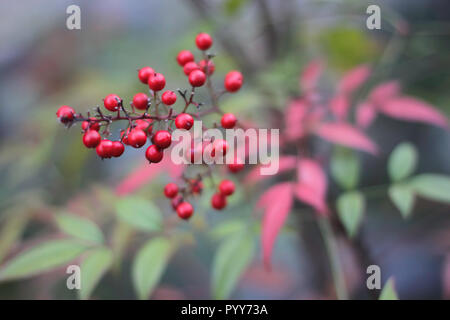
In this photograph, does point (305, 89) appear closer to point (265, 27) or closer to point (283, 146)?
point (283, 146)

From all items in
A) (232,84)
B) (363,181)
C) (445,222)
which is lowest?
(445,222)

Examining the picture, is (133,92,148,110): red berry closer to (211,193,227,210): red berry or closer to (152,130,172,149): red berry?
(152,130,172,149): red berry

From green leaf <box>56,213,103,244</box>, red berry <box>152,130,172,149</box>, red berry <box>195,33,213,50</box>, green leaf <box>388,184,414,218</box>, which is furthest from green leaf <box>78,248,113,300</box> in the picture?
green leaf <box>388,184,414,218</box>

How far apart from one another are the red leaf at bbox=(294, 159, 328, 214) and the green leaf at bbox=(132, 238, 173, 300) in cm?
25

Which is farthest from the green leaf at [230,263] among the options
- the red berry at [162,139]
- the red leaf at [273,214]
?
the red berry at [162,139]

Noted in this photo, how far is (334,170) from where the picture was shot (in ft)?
2.51

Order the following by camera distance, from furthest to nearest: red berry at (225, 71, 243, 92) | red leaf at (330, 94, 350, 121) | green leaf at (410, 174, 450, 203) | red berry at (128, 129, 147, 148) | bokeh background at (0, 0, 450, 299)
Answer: bokeh background at (0, 0, 450, 299), red leaf at (330, 94, 350, 121), green leaf at (410, 174, 450, 203), red berry at (225, 71, 243, 92), red berry at (128, 129, 147, 148)

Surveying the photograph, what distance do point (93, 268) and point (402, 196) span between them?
1.70ft

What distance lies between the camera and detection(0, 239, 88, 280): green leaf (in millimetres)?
610

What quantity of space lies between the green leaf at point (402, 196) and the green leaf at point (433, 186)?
0.08 feet

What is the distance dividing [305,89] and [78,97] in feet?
2.45

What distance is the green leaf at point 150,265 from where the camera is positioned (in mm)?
608

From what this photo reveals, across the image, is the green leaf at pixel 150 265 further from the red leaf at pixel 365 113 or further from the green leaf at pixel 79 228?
the red leaf at pixel 365 113

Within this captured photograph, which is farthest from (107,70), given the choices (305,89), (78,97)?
(305,89)
